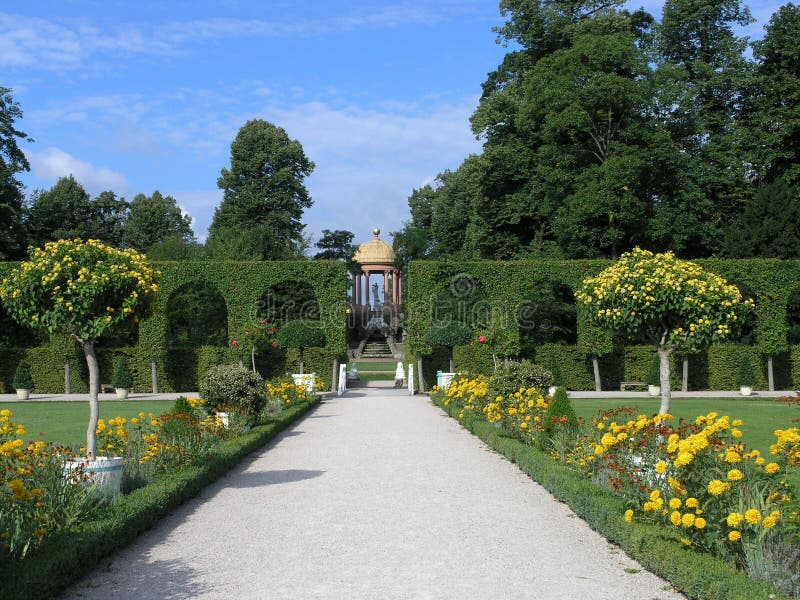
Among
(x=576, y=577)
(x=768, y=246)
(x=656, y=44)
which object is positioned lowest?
(x=576, y=577)

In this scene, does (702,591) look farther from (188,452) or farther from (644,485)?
(188,452)

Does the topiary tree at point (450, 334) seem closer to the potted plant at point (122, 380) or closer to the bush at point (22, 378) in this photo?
the potted plant at point (122, 380)

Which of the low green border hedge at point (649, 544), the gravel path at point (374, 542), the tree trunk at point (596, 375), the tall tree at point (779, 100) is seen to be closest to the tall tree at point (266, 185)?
the tree trunk at point (596, 375)

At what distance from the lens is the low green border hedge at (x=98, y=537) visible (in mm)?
4668

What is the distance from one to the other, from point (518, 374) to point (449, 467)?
464 cm

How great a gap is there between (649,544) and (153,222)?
51.4 meters

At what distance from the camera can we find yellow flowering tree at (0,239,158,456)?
848cm

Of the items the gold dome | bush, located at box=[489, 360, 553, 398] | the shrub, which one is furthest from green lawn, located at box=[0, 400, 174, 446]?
the gold dome

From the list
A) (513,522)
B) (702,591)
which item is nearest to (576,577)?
(702,591)

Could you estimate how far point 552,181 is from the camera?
97.4ft

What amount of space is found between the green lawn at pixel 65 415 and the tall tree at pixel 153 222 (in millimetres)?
29481

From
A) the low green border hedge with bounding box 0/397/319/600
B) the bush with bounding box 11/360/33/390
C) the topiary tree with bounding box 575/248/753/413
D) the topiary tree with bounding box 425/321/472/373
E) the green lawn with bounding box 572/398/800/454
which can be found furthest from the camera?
the topiary tree with bounding box 425/321/472/373

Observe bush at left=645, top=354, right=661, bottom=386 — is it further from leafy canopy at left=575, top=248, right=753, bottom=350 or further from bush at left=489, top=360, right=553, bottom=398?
leafy canopy at left=575, top=248, right=753, bottom=350

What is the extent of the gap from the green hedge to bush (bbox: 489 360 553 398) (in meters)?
11.0
